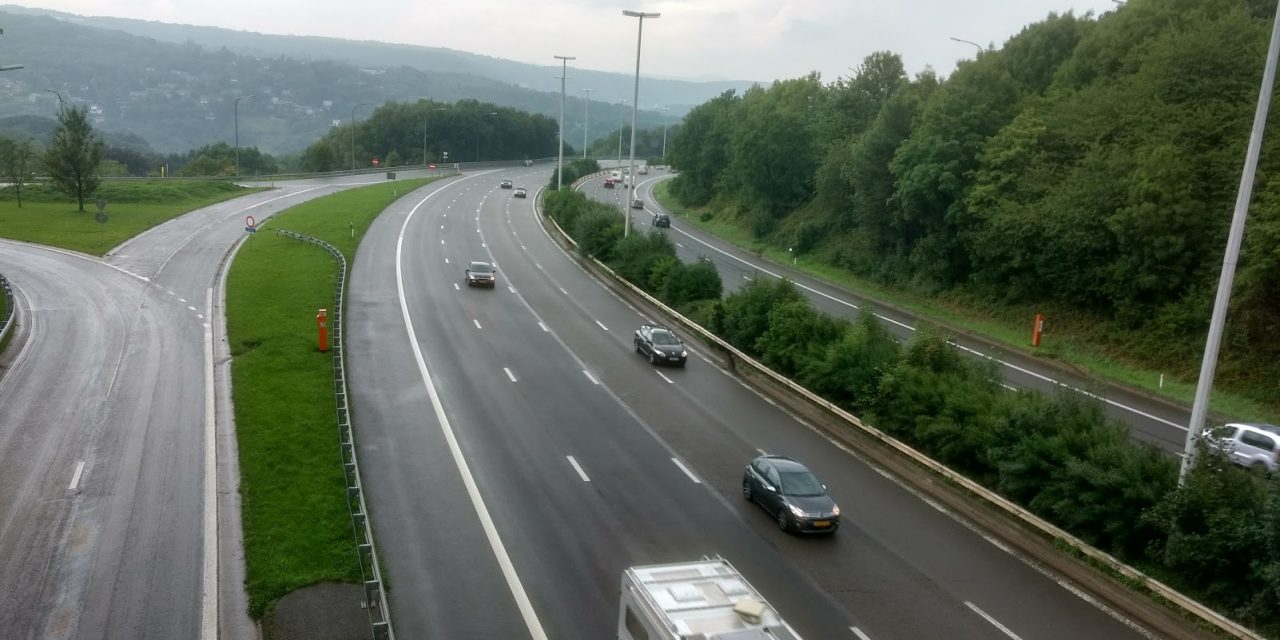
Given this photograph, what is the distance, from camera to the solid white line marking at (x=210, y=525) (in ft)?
47.9

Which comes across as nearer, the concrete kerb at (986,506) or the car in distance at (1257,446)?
the concrete kerb at (986,506)

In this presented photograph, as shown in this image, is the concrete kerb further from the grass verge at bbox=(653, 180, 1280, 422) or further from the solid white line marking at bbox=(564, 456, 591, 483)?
the grass verge at bbox=(653, 180, 1280, 422)

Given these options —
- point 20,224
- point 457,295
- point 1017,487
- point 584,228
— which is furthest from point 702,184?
point 1017,487

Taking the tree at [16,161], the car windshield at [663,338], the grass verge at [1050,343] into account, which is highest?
the tree at [16,161]

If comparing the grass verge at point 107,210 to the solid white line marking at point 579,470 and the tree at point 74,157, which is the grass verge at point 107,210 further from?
the solid white line marking at point 579,470

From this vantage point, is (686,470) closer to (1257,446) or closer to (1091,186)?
(1257,446)

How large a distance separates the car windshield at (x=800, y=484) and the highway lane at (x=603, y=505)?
0.98 metres

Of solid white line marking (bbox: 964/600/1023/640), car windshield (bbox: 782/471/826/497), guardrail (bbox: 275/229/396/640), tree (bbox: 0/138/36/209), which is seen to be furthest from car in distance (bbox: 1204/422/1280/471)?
tree (bbox: 0/138/36/209)

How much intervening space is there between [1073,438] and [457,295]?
30893 mm

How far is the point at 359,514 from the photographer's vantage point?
1697 cm

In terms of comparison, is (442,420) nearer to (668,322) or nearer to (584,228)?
(668,322)

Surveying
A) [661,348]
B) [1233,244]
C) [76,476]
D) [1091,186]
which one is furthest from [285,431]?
[1091,186]

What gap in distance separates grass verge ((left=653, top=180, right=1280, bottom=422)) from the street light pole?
47.9ft

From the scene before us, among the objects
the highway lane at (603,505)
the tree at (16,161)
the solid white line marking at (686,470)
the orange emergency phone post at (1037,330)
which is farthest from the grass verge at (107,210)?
the orange emergency phone post at (1037,330)
